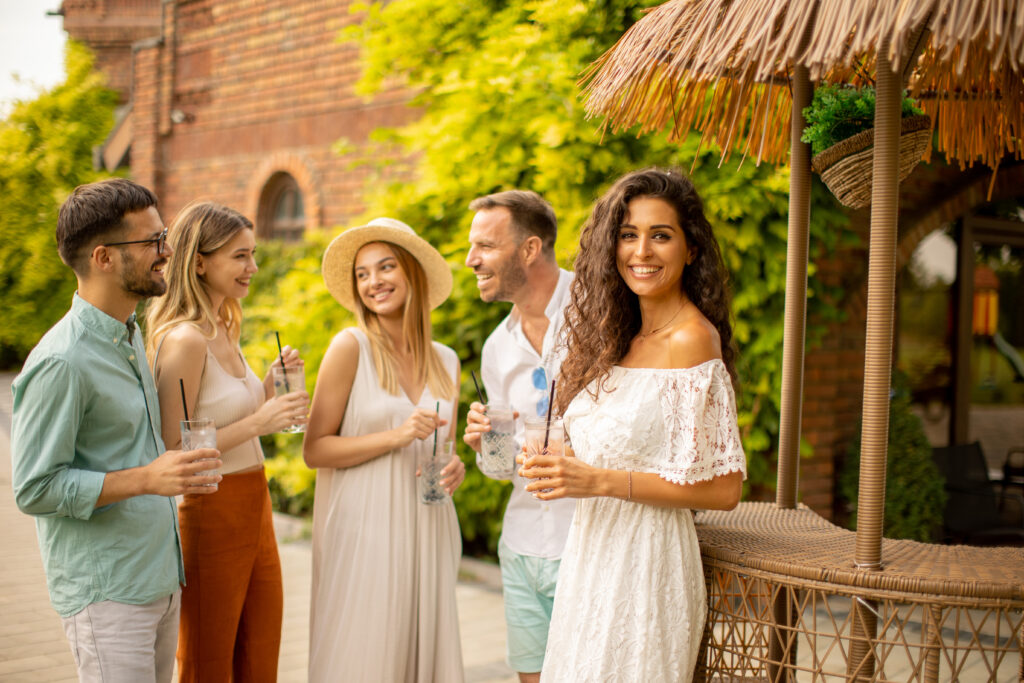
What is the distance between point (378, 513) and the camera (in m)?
3.02

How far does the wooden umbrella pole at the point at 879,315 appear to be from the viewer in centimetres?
211

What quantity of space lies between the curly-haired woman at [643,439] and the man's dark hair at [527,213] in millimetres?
686

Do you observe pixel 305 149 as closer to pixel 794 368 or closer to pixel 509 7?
pixel 509 7

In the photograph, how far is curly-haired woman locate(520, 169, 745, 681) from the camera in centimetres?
210

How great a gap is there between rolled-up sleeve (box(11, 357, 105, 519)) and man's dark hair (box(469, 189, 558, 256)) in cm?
148

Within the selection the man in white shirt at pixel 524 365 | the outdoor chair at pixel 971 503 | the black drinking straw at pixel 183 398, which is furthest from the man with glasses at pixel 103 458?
the outdoor chair at pixel 971 503

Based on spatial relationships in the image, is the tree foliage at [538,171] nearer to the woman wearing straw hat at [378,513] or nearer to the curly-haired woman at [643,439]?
the woman wearing straw hat at [378,513]

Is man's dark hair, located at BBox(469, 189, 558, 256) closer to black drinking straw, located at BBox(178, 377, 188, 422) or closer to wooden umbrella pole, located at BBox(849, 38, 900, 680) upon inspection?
black drinking straw, located at BBox(178, 377, 188, 422)

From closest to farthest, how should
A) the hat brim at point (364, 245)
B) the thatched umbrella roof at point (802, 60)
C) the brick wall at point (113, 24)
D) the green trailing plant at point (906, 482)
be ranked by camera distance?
the thatched umbrella roof at point (802, 60) < the hat brim at point (364, 245) < the green trailing plant at point (906, 482) < the brick wall at point (113, 24)

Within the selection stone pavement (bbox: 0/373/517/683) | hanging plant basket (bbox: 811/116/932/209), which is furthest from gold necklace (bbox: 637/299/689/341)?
stone pavement (bbox: 0/373/517/683)

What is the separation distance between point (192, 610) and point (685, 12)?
2.36 m

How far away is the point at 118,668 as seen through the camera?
2.26m

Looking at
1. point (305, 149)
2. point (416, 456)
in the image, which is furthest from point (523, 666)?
point (305, 149)

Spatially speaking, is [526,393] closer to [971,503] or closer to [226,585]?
[226,585]
